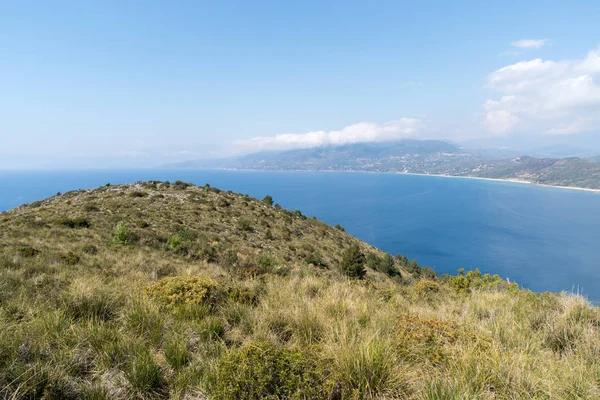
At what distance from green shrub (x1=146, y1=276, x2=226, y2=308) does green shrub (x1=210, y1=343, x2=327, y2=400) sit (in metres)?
2.25

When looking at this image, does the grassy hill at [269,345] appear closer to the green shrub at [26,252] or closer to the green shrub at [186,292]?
the green shrub at [186,292]

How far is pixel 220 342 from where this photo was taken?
3500mm

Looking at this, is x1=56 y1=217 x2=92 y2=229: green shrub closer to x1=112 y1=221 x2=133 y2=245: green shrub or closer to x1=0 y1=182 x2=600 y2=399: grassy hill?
x1=112 y1=221 x2=133 y2=245: green shrub

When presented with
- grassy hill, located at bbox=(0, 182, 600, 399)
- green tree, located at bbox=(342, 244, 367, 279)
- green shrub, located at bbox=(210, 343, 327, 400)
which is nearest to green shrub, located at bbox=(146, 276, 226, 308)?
grassy hill, located at bbox=(0, 182, 600, 399)

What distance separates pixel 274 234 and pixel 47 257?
18.2m

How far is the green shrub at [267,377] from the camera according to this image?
2332 mm

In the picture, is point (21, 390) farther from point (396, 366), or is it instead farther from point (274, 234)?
point (274, 234)

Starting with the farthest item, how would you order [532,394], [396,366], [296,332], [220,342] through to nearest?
[296,332] → [220,342] → [396,366] → [532,394]

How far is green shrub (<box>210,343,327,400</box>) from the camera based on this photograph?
2332 mm

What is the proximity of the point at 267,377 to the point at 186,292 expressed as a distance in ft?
9.95

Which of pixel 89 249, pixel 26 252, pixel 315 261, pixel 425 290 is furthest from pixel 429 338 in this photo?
pixel 315 261

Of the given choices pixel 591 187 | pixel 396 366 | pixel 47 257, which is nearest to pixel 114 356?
pixel 396 366

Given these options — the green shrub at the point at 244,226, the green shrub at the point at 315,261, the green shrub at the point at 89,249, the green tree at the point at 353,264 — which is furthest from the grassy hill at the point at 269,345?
the green shrub at the point at 244,226

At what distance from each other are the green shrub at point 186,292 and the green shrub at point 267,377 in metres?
2.25
